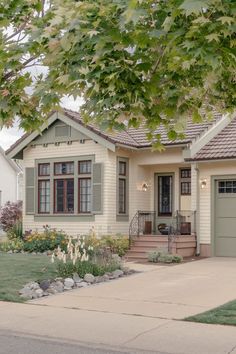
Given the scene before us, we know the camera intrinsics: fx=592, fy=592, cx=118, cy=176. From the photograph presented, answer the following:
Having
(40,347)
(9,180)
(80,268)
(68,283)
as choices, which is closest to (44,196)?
(80,268)

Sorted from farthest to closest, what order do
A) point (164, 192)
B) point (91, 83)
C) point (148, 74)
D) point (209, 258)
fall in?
point (164, 192)
point (209, 258)
point (148, 74)
point (91, 83)

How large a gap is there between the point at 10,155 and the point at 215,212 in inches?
345

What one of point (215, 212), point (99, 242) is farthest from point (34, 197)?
point (215, 212)

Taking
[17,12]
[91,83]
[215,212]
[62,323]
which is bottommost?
[62,323]

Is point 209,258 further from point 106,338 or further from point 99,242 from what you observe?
point 106,338

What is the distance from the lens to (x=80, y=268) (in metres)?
14.6

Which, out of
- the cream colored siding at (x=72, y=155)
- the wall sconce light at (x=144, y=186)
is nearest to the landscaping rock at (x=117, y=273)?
the cream colored siding at (x=72, y=155)

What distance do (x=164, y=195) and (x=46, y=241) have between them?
16.1 feet

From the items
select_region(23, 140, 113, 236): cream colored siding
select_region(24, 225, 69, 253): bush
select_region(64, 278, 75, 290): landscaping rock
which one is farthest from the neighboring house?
select_region(64, 278, 75, 290): landscaping rock

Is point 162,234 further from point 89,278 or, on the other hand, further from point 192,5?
point 192,5

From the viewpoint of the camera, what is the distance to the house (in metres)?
20.4

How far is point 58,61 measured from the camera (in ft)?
22.3

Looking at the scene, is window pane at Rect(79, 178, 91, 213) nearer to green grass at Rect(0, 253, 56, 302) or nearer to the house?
the house

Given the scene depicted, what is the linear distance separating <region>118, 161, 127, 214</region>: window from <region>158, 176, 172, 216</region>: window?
58.6 inches
